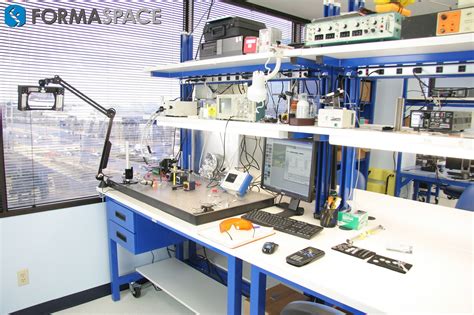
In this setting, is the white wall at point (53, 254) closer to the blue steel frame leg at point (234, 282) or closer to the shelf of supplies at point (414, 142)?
the blue steel frame leg at point (234, 282)

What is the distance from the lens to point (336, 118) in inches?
67.6

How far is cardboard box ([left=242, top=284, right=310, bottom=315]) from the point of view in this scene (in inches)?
83.1

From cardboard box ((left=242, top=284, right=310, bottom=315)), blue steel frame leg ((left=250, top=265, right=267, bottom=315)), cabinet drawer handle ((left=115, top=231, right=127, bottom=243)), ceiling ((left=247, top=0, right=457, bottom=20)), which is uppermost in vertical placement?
ceiling ((left=247, top=0, right=457, bottom=20))

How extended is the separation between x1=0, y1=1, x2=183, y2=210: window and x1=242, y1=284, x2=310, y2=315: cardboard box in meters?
1.55

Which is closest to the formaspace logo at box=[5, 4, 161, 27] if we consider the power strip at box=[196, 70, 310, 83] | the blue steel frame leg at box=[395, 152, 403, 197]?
the power strip at box=[196, 70, 310, 83]

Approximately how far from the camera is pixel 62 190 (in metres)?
2.63

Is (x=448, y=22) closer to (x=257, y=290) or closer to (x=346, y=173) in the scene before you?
(x=346, y=173)

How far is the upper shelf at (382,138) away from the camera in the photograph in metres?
1.30

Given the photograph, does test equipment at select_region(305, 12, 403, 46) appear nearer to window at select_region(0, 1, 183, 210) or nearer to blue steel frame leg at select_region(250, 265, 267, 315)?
blue steel frame leg at select_region(250, 265, 267, 315)

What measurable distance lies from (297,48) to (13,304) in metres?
2.53

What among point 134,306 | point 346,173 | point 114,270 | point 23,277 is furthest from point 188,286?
point 346,173

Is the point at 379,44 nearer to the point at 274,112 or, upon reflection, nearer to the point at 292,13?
the point at 274,112

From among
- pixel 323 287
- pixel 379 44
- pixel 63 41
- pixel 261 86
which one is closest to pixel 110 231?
pixel 63 41

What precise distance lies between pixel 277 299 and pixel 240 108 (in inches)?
49.4
